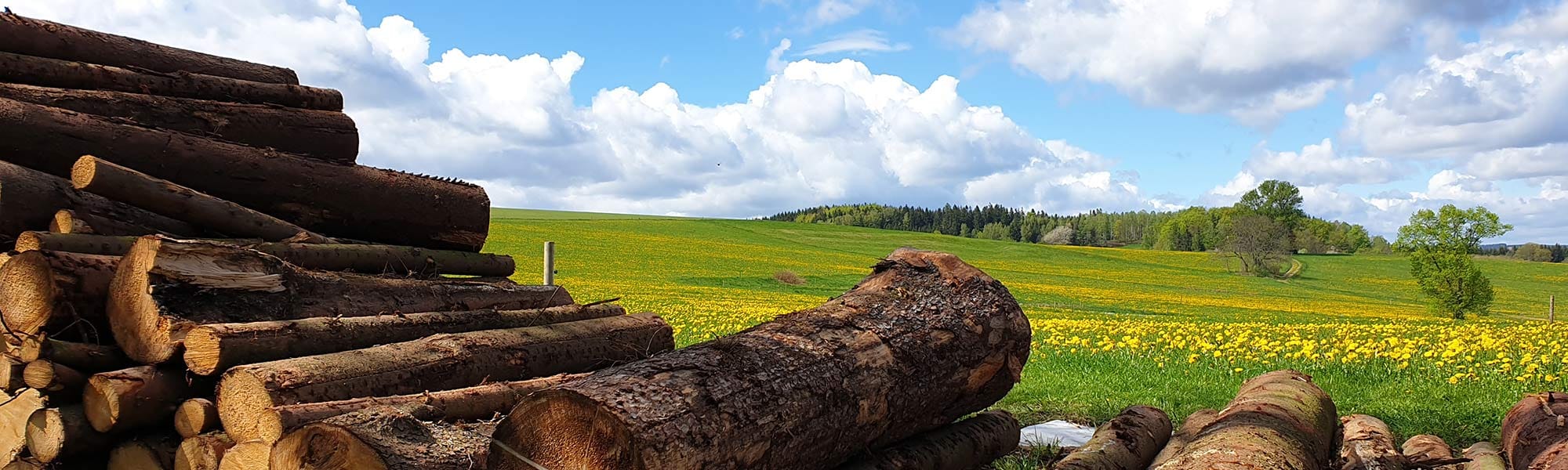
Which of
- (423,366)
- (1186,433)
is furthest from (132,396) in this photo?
(1186,433)

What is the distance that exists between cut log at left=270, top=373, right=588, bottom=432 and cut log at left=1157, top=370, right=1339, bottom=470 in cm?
302

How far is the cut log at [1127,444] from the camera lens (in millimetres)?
5121

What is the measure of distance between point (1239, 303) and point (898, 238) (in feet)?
→ 132

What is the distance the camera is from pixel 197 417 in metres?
3.90

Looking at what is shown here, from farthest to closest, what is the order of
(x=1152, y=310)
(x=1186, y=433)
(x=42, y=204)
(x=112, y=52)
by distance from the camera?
1. (x=1152, y=310)
2. (x=112, y=52)
3. (x=1186, y=433)
4. (x=42, y=204)

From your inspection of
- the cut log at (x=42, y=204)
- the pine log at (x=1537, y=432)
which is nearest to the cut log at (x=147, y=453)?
the cut log at (x=42, y=204)

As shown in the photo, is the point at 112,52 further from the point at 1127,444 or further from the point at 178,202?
the point at 1127,444

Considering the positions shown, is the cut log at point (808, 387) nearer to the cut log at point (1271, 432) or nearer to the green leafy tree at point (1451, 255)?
the cut log at point (1271, 432)

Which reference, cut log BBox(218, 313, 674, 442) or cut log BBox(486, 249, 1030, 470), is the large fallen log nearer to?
cut log BBox(218, 313, 674, 442)

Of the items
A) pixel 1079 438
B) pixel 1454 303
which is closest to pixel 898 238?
pixel 1454 303

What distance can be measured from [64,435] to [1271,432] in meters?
5.44

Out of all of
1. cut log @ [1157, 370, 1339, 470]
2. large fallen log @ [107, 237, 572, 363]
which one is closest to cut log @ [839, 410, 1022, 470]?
cut log @ [1157, 370, 1339, 470]

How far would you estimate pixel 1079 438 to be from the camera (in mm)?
7340

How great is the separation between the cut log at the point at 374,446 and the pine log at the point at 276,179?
114 inches
